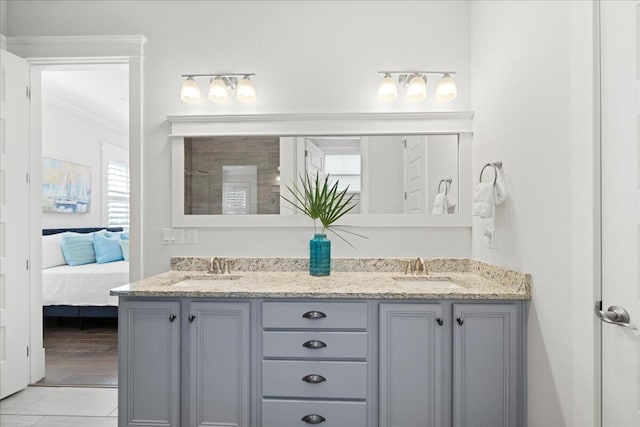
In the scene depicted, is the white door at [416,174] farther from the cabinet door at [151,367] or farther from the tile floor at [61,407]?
the tile floor at [61,407]

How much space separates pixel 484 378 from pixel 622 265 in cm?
88

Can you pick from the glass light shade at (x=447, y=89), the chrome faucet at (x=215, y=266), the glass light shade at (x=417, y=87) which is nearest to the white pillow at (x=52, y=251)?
the chrome faucet at (x=215, y=266)

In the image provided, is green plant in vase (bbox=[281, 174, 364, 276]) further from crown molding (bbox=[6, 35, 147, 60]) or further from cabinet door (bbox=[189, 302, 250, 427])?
crown molding (bbox=[6, 35, 147, 60])

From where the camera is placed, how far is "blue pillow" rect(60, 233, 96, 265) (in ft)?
14.6

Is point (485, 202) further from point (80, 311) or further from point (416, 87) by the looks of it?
point (80, 311)

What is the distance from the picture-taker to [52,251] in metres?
4.39

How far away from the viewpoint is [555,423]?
1.70 meters

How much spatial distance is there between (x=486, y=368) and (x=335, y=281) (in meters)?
0.89

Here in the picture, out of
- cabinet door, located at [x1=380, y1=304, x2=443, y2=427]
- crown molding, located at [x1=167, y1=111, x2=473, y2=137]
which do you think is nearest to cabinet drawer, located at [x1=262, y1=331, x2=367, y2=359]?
cabinet door, located at [x1=380, y1=304, x2=443, y2=427]

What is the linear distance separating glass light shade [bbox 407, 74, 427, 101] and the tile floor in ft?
8.98

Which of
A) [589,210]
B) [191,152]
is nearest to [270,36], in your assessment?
[191,152]

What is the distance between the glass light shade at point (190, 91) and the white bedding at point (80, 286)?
2.26 m

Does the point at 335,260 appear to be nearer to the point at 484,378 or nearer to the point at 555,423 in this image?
the point at 484,378

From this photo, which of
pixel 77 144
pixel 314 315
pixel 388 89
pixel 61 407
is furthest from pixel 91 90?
pixel 314 315
